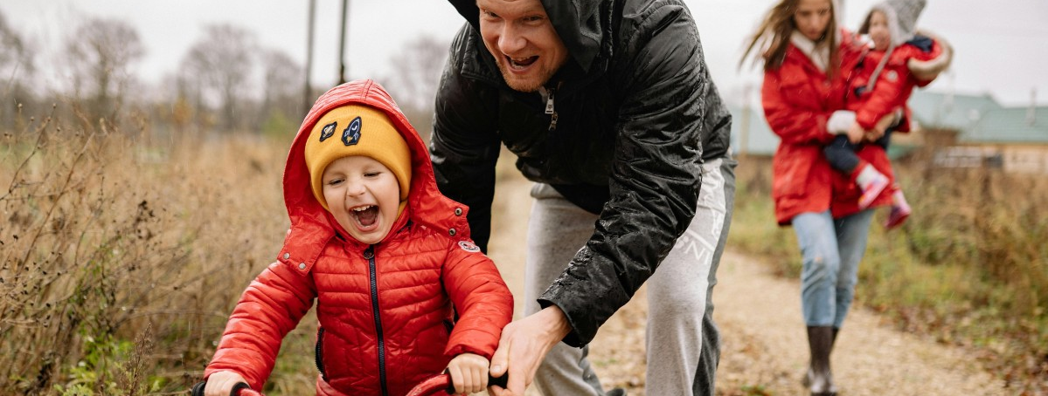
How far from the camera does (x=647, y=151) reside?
221 centimetres

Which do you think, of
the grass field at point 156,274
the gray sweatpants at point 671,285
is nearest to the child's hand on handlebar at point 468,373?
the gray sweatpants at point 671,285

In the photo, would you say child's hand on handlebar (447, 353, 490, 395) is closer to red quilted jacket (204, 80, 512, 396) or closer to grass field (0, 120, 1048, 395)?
red quilted jacket (204, 80, 512, 396)

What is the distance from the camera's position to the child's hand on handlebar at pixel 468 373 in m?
2.02

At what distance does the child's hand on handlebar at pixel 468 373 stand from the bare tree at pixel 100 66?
2.27 meters

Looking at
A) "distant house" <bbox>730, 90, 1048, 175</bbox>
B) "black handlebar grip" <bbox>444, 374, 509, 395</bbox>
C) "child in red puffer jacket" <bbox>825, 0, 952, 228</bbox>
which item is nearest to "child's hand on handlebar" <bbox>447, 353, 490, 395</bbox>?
"black handlebar grip" <bbox>444, 374, 509, 395</bbox>

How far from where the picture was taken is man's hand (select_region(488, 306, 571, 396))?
Answer: 200cm

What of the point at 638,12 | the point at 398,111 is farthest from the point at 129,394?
the point at 638,12

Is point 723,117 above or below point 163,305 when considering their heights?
above

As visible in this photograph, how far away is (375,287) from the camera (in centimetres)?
242

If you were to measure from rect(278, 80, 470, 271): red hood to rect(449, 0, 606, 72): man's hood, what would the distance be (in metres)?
0.63

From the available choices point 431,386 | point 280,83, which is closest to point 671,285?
point 431,386

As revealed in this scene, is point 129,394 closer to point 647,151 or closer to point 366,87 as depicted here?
point 366,87

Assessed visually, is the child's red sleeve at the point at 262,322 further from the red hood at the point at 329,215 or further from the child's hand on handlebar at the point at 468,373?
the child's hand on handlebar at the point at 468,373

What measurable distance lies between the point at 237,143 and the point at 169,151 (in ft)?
18.4
